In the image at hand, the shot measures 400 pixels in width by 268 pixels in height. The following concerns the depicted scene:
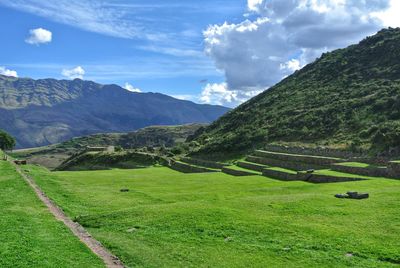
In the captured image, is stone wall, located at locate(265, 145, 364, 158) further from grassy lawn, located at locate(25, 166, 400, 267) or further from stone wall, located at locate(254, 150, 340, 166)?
grassy lawn, located at locate(25, 166, 400, 267)

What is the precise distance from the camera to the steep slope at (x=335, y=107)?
74.8 m

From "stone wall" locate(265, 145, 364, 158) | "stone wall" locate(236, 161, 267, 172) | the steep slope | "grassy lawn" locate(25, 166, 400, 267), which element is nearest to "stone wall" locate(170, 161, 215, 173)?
"stone wall" locate(236, 161, 267, 172)

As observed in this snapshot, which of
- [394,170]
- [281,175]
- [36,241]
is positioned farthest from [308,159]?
[36,241]

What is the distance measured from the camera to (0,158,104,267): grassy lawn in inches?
625

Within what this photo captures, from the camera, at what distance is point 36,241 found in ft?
61.0

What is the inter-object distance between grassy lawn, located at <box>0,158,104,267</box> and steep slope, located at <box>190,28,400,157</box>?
43499mm

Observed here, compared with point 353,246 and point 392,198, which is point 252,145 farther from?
point 353,246

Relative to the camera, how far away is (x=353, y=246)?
1608cm

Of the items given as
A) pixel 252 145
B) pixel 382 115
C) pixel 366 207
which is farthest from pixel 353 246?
pixel 252 145

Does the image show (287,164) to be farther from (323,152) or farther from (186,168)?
(186,168)

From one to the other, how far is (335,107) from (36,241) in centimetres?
8184

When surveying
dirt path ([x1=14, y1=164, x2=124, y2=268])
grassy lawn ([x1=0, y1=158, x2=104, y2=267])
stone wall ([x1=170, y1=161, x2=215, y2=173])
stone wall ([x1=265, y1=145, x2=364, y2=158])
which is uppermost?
stone wall ([x1=265, y1=145, x2=364, y2=158])

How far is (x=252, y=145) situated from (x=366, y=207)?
67038 millimetres

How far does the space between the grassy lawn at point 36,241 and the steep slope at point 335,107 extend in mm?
43499
